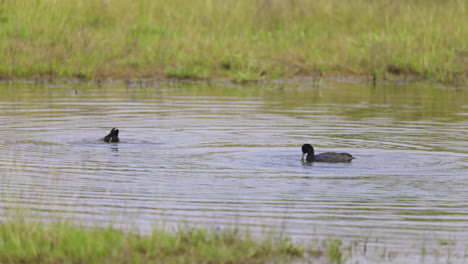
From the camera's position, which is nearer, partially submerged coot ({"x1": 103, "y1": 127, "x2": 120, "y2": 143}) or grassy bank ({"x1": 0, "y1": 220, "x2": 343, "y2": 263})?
grassy bank ({"x1": 0, "y1": 220, "x2": 343, "y2": 263})

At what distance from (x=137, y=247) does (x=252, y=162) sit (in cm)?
565

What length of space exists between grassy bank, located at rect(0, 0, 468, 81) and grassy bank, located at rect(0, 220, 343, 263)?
1661 centimetres

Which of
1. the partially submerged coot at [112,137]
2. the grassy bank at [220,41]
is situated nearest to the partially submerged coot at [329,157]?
the partially submerged coot at [112,137]

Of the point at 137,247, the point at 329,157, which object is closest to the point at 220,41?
the point at 329,157

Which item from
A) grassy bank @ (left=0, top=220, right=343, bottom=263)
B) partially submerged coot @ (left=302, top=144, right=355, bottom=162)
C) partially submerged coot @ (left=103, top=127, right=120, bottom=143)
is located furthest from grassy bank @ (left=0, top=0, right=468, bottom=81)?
grassy bank @ (left=0, top=220, right=343, bottom=263)

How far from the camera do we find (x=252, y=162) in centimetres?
1344

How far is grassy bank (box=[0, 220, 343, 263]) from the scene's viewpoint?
Result: 25.1 feet

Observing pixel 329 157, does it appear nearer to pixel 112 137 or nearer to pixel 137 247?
pixel 112 137

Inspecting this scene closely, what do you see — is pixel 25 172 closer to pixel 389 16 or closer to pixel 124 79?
pixel 124 79

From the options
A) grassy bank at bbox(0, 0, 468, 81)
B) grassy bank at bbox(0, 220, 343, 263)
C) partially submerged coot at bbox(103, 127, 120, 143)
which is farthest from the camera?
grassy bank at bbox(0, 0, 468, 81)

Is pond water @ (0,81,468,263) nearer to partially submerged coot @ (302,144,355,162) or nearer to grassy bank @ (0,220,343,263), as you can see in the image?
partially submerged coot @ (302,144,355,162)

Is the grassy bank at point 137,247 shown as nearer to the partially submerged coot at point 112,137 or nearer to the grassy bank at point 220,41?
the partially submerged coot at point 112,137

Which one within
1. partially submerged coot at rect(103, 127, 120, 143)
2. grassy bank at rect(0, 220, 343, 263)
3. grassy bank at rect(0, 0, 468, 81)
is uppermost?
grassy bank at rect(0, 0, 468, 81)

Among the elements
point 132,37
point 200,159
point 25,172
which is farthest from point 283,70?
point 25,172
